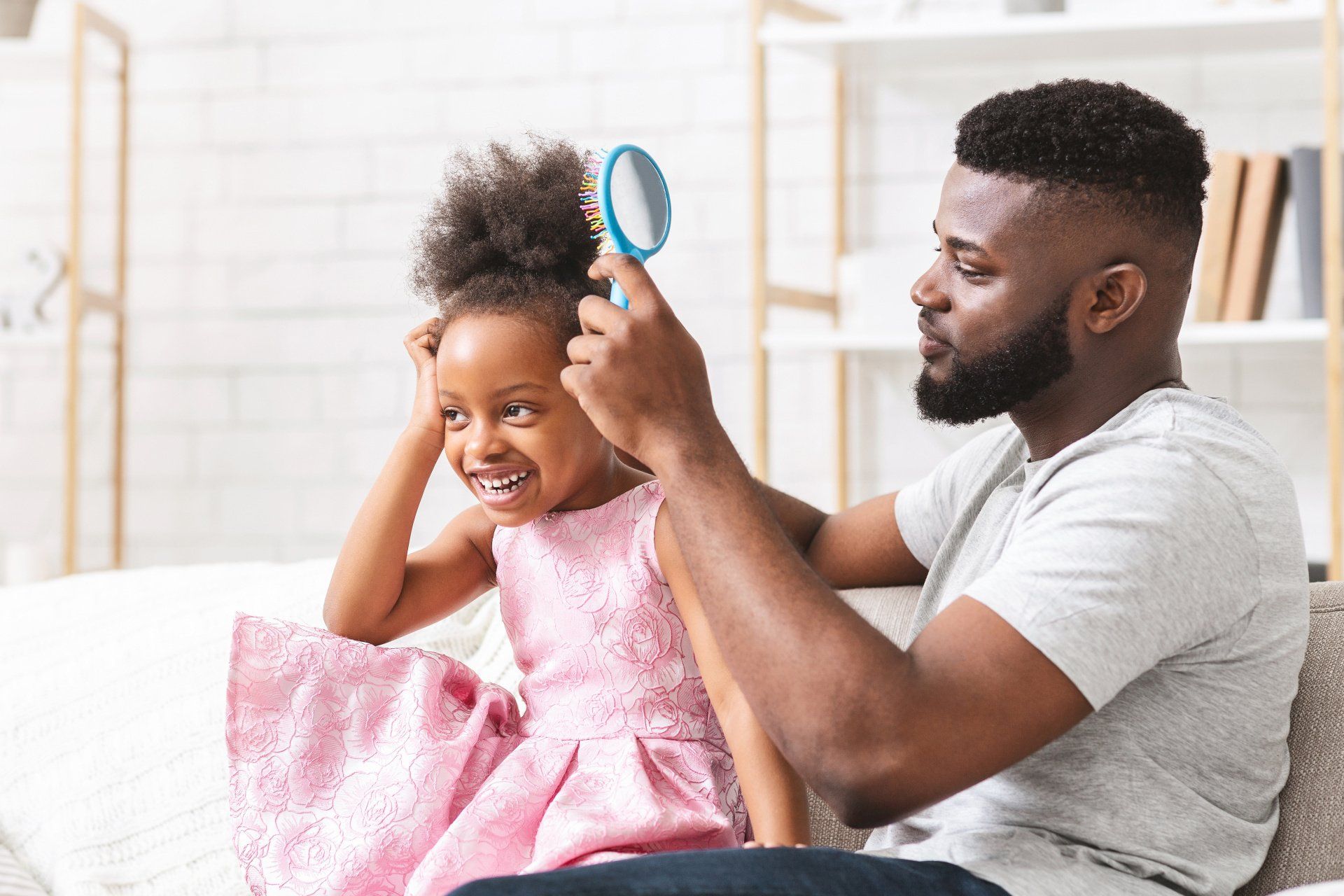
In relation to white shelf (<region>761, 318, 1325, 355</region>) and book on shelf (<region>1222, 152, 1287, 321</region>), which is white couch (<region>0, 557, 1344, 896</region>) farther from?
book on shelf (<region>1222, 152, 1287, 321</region>)

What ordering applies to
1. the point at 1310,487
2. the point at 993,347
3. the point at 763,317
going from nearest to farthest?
the point at 993,347 → the point at 763,317 → the point at 1310,487

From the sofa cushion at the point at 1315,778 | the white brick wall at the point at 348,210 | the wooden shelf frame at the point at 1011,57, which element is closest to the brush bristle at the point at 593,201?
the sofa cushion at the point at 1315,778

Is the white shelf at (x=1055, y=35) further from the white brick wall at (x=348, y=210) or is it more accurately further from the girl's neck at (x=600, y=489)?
the girl's neck at (x=600, y=489)

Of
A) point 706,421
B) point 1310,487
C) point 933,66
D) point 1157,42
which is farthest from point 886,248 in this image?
point 706,421

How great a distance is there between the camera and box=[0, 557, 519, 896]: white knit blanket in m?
1.28

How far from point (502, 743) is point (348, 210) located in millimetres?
1877

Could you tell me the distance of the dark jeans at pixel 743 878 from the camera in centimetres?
84

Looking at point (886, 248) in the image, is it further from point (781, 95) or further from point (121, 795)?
point (121, 795)

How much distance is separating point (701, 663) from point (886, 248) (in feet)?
5.37

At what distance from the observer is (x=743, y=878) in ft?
2.81

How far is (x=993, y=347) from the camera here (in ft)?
3.69

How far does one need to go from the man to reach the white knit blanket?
1.94 feet

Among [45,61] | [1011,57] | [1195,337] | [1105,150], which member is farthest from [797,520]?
[45,61]

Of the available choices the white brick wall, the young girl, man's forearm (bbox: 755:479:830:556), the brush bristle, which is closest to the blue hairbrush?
the brush bristle
